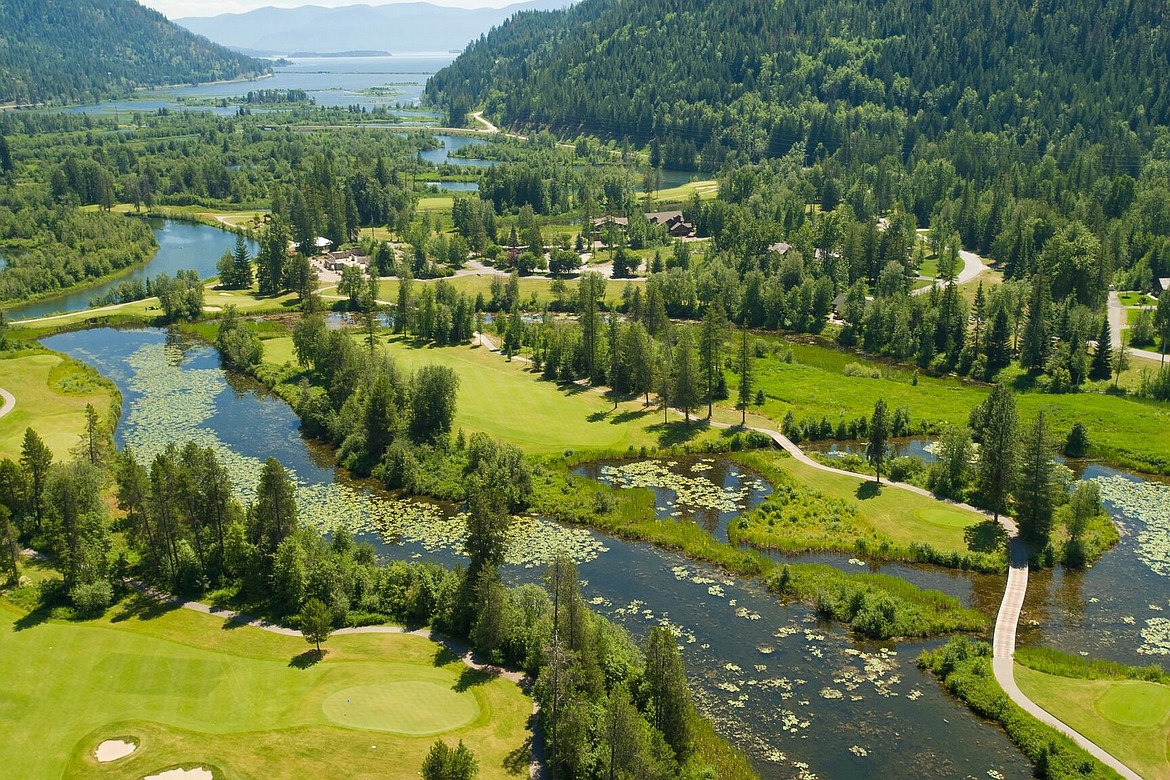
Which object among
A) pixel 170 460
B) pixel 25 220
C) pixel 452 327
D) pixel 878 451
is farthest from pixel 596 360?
pixel 25 220

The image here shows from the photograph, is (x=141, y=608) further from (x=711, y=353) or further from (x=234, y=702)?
(x=711, y=353)

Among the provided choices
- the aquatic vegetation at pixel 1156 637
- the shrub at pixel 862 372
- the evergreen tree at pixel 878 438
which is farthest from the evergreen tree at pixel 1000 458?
the shrub at pixel 862 372

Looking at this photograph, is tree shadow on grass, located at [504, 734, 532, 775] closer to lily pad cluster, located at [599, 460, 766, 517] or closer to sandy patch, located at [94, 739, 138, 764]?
sandy patch, located at [94, 739, 138, 764]

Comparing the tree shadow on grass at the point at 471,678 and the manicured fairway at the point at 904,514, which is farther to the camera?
the manicured fairway at the point at 904,514

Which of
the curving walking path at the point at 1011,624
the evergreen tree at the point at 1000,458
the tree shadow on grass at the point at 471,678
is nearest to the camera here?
the curving walking path at the point at 1011,624

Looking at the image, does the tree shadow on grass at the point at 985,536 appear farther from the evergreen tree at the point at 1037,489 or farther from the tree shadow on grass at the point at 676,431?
the tree shadow on grass at the point at 676,431

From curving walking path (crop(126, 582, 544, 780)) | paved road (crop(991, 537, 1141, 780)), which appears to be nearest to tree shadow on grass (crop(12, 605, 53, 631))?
curving walking path (crop(126, 582, 544, 780))
